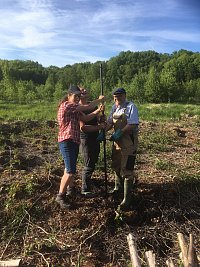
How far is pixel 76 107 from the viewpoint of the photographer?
177 inches

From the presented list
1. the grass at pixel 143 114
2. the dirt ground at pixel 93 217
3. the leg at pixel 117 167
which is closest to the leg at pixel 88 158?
the dirt ground at pixel 93 217

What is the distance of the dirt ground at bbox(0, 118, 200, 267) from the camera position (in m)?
4.07

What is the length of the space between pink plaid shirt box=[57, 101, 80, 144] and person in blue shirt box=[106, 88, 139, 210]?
0.48 meters

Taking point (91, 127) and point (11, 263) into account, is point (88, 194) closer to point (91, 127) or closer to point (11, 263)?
point (91, 127)

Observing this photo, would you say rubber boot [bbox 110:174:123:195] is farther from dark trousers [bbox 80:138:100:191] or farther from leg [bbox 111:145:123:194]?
dark trousers [bbox 80:138:100:191]

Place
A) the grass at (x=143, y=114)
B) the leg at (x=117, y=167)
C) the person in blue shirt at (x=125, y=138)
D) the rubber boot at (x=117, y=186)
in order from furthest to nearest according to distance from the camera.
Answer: the grass at (x=143, y=114), the rubber boot at (x=117, y=186), the leg at (x=117, y=167), the person in blue shirt at (x=125, y=138)

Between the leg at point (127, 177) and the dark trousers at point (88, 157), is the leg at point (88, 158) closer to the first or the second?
the dark trousers at point (88, 157)

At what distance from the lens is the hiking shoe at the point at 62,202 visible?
464 cm

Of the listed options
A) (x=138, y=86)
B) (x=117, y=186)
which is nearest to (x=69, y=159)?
(x=117, y=186)

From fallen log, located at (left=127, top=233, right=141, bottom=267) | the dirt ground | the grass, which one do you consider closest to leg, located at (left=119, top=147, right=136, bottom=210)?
the dirt ground

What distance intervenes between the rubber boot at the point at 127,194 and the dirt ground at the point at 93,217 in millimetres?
100

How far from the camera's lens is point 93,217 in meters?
4.57

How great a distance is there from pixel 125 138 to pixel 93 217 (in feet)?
3.56

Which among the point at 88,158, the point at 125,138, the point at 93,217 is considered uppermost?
the point at 125,138
